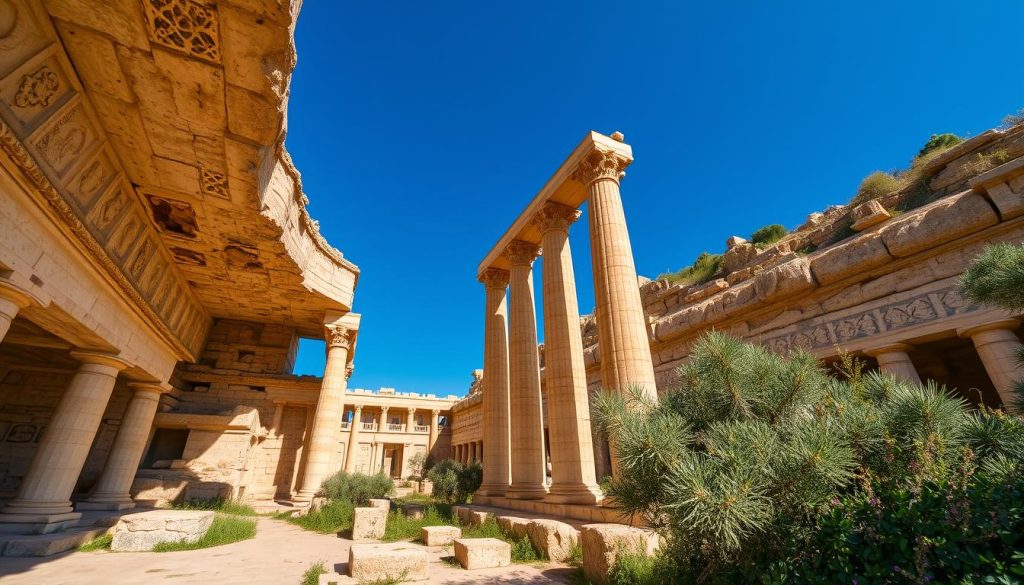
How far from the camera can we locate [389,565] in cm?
570

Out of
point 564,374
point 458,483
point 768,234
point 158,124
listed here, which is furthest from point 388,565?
point 768,234

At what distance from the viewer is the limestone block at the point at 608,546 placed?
5039 millimetres

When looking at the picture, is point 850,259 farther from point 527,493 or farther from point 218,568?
point 218,568

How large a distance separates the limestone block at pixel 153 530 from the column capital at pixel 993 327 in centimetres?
1623

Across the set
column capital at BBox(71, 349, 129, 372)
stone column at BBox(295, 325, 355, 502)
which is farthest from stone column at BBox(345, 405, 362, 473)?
column capital at BBox(71, 349, 129, 372)

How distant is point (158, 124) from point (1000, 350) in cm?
1569

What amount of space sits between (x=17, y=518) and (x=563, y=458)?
11582 mm

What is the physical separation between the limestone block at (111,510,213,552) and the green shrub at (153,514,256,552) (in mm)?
126

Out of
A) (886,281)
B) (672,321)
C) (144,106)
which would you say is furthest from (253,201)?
(886,281)

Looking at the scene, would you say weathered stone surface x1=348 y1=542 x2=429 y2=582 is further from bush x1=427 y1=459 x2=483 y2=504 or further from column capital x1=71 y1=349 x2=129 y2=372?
bush x1=427 y1=459 x2=483 y2=504

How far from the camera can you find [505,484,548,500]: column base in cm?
1165

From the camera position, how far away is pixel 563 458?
10453 millimetres

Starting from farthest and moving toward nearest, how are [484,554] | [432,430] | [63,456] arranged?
[432,430]
[63,456]
[484,554]

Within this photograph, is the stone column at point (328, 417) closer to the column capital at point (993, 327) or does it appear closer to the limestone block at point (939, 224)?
the limestone block at point (939, 224)
